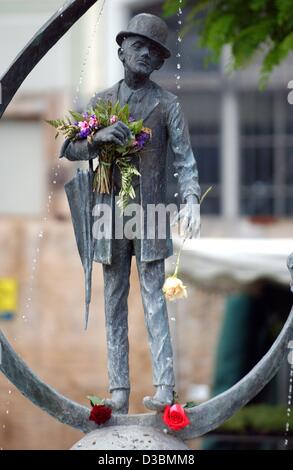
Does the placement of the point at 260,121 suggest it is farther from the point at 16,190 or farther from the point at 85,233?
the point at 85,233

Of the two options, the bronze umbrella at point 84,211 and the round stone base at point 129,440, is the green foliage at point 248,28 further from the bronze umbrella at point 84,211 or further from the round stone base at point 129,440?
the round stone base at point 129,440

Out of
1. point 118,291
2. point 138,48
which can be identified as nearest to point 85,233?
point 118,291

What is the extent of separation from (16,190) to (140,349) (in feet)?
7.15

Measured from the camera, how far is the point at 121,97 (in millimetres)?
7602

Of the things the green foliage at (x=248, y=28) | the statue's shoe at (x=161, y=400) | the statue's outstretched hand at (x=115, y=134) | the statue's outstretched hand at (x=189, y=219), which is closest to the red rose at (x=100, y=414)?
the statue's shoe at (x=161, y=400)

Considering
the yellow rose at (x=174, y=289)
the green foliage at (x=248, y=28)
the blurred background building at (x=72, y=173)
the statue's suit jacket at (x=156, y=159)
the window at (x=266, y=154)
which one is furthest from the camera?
the window at (x=266, y=154)

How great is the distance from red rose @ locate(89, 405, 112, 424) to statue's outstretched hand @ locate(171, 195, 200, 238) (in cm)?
87

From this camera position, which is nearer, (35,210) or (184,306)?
(184,306)

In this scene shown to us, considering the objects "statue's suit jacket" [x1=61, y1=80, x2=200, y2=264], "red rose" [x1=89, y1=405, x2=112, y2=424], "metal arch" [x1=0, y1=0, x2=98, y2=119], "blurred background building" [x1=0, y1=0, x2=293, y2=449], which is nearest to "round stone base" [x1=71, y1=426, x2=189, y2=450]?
"red rose" [x1=89, y1=405, x2=112, y2=424]

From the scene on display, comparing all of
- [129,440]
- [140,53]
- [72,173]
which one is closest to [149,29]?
[140,53]

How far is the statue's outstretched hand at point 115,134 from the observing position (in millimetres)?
7328

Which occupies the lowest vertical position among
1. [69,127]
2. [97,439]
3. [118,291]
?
[97,439]

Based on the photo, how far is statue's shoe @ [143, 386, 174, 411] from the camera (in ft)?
24.5

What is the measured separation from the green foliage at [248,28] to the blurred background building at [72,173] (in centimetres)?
502
